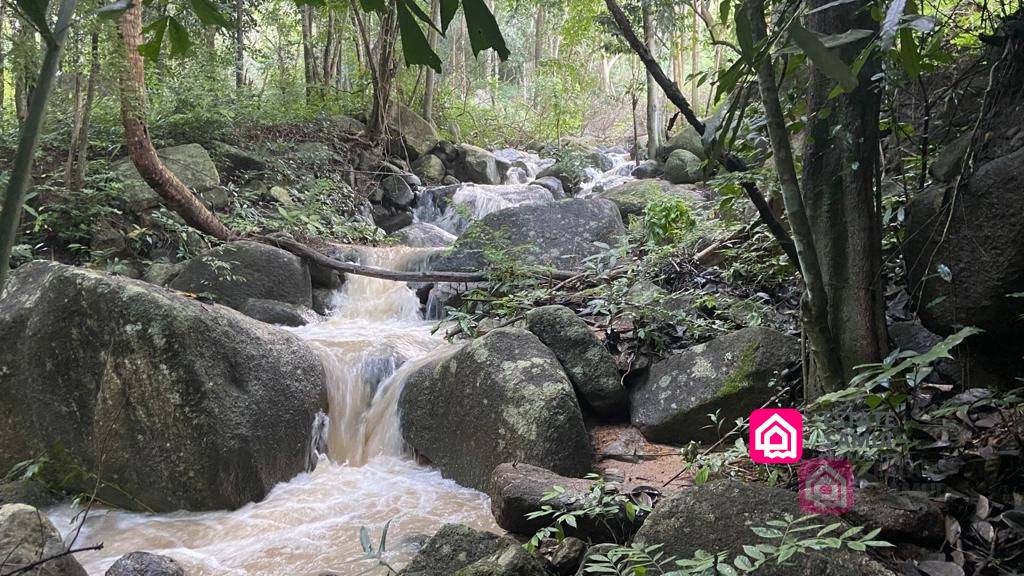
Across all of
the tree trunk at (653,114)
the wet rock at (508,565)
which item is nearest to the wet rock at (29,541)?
the wet rock at (508,565)

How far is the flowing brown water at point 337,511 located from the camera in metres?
3.14

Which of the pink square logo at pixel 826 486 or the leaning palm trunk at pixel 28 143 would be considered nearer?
the leaning palm trunk at pixel 28 143

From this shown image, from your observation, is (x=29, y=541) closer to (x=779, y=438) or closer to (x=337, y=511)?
(x=337, y=511)

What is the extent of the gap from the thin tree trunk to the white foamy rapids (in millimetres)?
1774

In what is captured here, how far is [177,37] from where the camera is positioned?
1096mm

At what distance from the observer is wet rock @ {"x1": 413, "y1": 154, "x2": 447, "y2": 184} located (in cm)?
1170

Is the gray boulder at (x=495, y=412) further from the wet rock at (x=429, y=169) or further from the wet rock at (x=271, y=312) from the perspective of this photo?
the wet rock at (x=429, y=169)

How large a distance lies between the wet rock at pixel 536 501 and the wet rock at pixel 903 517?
92 centimetres

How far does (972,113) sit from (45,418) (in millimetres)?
5202

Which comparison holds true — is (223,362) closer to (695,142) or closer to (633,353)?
(633,353)

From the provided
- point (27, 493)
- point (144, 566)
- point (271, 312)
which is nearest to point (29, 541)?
point (144, 566)

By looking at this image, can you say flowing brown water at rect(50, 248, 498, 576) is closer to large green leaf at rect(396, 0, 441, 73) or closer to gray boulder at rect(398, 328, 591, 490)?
gray boulder at rect(398, 328, 591, 490)

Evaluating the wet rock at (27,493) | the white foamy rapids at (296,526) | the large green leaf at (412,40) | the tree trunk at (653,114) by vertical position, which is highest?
the tree trunk at (653,114)

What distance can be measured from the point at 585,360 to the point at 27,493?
3.35 meters
